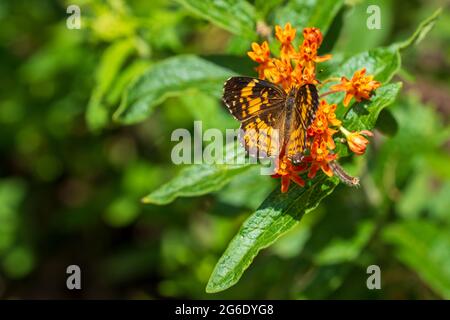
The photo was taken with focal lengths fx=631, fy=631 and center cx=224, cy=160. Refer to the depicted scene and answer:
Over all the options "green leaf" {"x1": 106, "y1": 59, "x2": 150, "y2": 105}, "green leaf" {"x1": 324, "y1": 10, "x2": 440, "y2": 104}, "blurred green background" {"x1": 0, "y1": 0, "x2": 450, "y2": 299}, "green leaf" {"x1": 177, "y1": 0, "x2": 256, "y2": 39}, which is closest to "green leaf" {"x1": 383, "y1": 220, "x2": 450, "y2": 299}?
"blurred green background" {"x1": 0, "y1": 0, "x2": 450, "y2": 299}

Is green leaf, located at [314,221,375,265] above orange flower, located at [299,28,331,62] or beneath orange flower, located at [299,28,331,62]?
beneath

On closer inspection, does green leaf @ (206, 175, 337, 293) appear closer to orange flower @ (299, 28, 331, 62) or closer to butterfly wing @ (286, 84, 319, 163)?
butterfly wing @ (286, 84, 319, 163)

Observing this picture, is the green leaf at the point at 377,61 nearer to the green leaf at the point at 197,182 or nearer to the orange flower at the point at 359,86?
the orange flower at the point at 359,86

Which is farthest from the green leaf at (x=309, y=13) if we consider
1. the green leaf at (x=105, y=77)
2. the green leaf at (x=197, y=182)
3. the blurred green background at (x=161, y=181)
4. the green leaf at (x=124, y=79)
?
the green leaf at (x=105, y=77)

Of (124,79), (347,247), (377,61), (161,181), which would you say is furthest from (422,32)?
(161,181)
